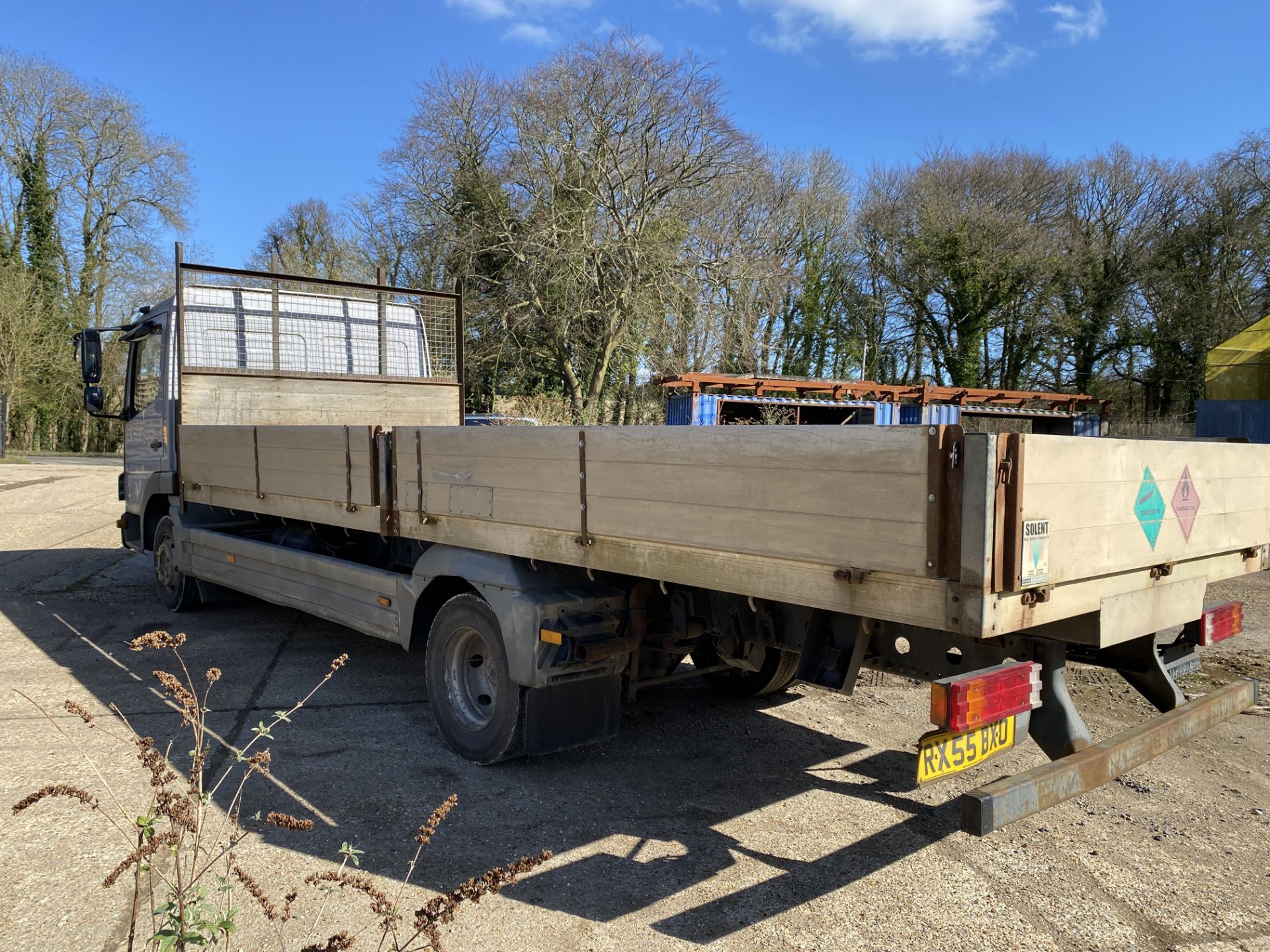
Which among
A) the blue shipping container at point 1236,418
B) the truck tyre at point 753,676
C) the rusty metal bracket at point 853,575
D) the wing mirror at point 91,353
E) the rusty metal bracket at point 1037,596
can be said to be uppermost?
the wing mirror at point 91,353

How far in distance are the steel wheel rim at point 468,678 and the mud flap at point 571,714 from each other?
0.43 metres

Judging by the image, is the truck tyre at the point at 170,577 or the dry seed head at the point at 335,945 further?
the truck tyre at the point at 170,577

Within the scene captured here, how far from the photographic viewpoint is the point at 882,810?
12.6 feet

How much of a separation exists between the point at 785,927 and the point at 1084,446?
1.82m

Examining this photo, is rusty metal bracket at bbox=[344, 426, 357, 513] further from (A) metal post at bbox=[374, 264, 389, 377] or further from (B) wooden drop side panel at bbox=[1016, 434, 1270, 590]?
(B) wooden drop side panel at bbox=[1016, 434, 1270, 590]

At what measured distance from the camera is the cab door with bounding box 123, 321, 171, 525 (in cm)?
751

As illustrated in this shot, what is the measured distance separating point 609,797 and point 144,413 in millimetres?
6148

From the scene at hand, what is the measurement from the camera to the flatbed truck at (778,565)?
8.23 feet

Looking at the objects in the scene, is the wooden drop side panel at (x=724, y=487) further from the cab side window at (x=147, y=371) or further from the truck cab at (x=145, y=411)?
the cab side window at (x=147, y=371)

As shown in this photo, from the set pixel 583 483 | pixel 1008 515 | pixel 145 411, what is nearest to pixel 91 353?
pixel 145 411

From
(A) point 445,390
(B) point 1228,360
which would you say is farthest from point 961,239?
(A) point 445,390

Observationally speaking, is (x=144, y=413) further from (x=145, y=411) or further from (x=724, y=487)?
(x=724, y=487)

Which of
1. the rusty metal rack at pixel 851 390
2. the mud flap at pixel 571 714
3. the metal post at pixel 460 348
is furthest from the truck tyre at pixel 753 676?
the rusty metal rack at pixel 851 390

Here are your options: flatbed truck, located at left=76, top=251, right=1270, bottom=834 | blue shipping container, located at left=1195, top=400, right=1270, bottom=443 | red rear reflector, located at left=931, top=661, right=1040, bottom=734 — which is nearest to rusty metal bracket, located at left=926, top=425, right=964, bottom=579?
flatbed truck, located at left=76, top=251, right=1270, bottom=834
